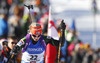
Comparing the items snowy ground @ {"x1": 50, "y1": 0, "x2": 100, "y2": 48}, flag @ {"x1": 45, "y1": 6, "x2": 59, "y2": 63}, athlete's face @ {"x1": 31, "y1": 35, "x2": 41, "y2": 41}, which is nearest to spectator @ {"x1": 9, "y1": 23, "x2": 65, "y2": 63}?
athlete's face @ {"x1": 31, "y1": 35, "x2": 41, "y2": 41}

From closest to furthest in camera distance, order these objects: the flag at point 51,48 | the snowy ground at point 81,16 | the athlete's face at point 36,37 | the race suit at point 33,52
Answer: the athlete's face at point 36,37 → the race suit at point 33,52 → the flag at point 51,48 → the snowy ground at point 81,16

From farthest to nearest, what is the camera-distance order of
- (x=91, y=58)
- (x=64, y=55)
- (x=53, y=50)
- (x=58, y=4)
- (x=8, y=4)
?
(x=58, y=4), (x=8, y=4), (x=91, y=58), (x=64, y=55), (x=53, y=50)

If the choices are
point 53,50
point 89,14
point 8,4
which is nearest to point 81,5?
point 89,14

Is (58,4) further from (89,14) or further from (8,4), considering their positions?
(8,4)

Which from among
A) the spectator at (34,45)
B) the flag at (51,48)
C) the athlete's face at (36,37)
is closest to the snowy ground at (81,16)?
the flag at (51,48)

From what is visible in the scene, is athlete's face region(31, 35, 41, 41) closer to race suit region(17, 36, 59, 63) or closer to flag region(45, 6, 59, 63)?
race suit region(17, 36, 59, 63)

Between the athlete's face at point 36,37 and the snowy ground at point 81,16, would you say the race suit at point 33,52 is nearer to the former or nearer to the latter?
the athlete's face at point 36,37

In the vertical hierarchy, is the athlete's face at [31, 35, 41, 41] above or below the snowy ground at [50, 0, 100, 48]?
above

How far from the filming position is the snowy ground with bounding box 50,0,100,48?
1783cm

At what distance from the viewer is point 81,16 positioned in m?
25.1

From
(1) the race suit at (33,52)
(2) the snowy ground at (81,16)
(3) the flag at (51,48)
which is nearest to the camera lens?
(1) the race suit at (33,52)

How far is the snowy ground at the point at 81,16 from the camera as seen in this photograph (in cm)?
1783

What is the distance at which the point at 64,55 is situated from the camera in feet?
30.7

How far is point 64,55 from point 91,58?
1.52 meters
